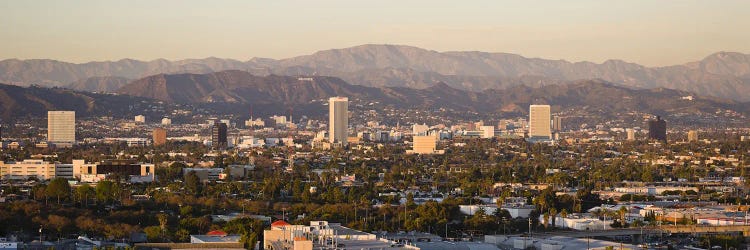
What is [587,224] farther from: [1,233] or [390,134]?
[390,134]

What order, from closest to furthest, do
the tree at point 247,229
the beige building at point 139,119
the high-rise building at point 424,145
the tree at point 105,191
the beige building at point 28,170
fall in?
the tree at point 247,229 < the tree at point 105,191 < the beige building at point 28,170 < the high-rise building at point 424,145 < the beige building at point 139,119

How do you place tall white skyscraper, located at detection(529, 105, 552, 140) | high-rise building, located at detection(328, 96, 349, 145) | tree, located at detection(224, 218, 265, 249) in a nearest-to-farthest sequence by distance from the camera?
1. tree, located at detection(224, 218, 265, 249)
2. high-rise building, located at detection(328, 96, 349, 145)
3. tall white skyscraper, located at detection(529, 105, 552, 140)

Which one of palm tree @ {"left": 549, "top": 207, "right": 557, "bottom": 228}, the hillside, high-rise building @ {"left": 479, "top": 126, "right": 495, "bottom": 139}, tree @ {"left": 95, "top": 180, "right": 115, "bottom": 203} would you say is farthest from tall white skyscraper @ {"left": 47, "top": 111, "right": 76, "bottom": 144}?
palm tree @ {"left": 549, "top": 207, "right": 557, "bottom": 228}

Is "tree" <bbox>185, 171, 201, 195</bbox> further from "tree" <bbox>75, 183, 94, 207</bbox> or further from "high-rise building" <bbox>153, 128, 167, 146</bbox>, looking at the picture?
"high-rise building" <bbox>153, 128, 167, 146</bbox>

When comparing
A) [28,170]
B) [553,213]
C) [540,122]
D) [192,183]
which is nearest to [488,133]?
[540,122]

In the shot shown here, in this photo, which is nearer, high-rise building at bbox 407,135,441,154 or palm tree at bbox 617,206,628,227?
palm tree at bbox 617,206,628,227

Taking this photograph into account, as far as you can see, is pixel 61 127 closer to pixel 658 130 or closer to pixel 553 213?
pixel 658 130

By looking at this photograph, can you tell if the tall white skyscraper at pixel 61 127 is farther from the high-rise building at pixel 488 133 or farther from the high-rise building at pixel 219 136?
the high-rise building at pixel 488 133

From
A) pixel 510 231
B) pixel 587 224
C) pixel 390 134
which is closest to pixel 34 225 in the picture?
pixel 510 231

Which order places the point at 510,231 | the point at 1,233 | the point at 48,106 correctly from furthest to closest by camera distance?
the point at 48,106, the point at 510,231, the point at 1,233

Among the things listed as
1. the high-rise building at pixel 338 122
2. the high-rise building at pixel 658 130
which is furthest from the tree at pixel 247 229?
the high-rise building at pixel 658 130

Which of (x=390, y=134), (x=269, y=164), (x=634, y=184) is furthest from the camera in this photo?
(x=390, y=134)
